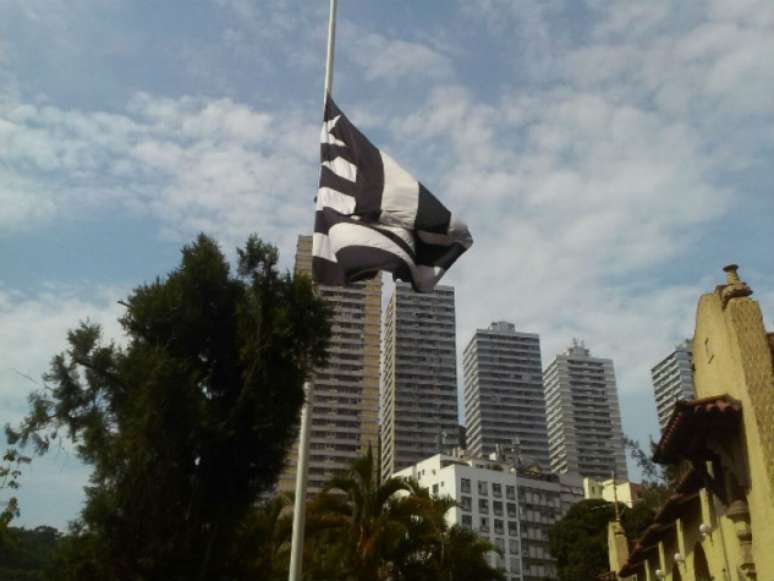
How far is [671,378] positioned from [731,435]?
407 feet

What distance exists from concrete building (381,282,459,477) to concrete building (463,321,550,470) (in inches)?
521

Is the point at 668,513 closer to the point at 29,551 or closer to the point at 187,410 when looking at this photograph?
the point at 187,410

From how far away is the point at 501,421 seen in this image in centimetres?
15488

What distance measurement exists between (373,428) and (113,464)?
101 meters

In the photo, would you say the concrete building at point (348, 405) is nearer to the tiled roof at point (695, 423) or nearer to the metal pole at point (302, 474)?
the tiled roof at point (695, 423)

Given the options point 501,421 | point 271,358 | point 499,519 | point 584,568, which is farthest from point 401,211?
point 501,421

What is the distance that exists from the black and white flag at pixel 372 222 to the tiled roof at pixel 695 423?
5.03 m

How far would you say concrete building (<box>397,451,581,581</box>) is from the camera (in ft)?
292

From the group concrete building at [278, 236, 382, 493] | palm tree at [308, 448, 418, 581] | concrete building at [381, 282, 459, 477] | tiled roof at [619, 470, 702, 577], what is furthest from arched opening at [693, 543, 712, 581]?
concrete building at [381, 282, 459, 477]

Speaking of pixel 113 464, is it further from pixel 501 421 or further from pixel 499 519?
pixel 501 421

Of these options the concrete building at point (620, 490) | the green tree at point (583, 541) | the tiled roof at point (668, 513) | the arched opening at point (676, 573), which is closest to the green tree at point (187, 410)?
the tiled roof at point (668, 513)

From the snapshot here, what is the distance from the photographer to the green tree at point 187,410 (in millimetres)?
10258

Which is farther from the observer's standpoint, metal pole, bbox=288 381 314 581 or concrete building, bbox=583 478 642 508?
concrete building, bbox=583 478 642 508

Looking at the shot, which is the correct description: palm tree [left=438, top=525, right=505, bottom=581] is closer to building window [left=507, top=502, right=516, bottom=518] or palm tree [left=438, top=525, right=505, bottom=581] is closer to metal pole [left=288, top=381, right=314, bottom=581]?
metal pole [left=288, top=381, right=314, bottom=581]
